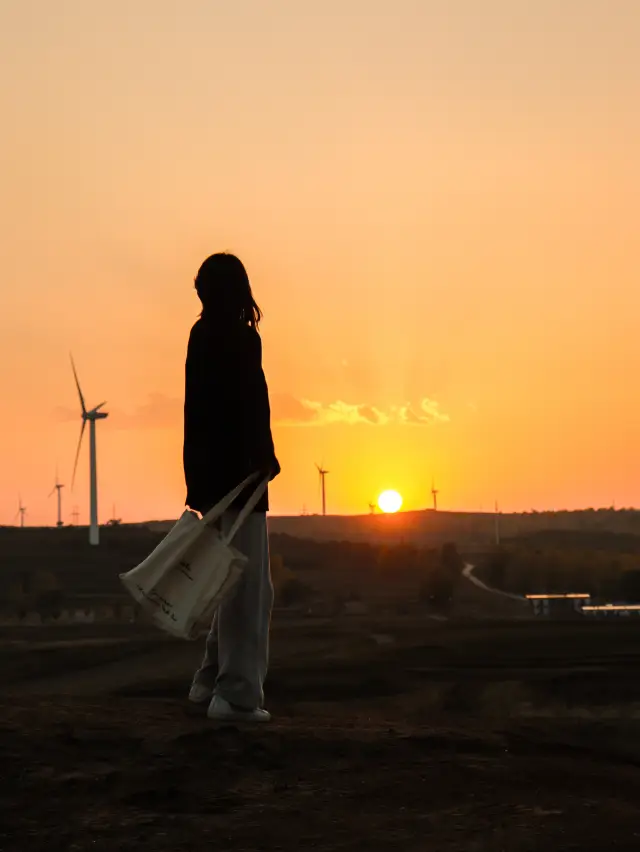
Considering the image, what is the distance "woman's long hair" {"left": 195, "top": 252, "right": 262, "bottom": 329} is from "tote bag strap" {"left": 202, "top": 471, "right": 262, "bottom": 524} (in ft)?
3.37

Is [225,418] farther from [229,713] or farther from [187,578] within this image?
[229,713]

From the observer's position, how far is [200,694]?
30.4 feet

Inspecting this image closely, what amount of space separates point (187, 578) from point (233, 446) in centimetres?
105

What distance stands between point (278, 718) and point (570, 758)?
188 cm

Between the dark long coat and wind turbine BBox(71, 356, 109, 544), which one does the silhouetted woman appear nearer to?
the dark long coat

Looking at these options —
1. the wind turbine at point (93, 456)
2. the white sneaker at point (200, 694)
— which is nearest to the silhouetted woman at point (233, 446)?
the white sneaker at point (200, 694)

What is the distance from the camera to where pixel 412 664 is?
19219mm

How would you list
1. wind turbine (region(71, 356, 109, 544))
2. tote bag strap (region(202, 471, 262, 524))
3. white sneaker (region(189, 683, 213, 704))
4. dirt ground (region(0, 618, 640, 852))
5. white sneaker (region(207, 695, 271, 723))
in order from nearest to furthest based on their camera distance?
1. dirt ground (region(0, 618, 640, 852))
2. tote bag strap (region(202, 471, 262, 524))
3. white sneaker (region(207, 695, 271, 723))
4. white sneaker (region(189, 683, 213, 704))
5. wind turbine (region(71, 356, 109, 544))

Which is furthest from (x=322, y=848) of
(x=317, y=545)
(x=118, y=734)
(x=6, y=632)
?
(x=317, y=545)

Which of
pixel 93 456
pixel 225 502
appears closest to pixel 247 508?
pixel 225 502

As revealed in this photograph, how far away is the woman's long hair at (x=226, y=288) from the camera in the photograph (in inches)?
352

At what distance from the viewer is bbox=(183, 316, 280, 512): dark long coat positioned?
872cm

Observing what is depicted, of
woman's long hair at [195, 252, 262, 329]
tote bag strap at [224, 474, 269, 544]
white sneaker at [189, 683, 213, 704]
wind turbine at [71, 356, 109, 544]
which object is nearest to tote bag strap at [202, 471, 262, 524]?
tote bag strap at [224, 474, 269, 544]

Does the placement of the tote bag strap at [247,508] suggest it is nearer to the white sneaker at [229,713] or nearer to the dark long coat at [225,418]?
the dark long coat at [225,418]
